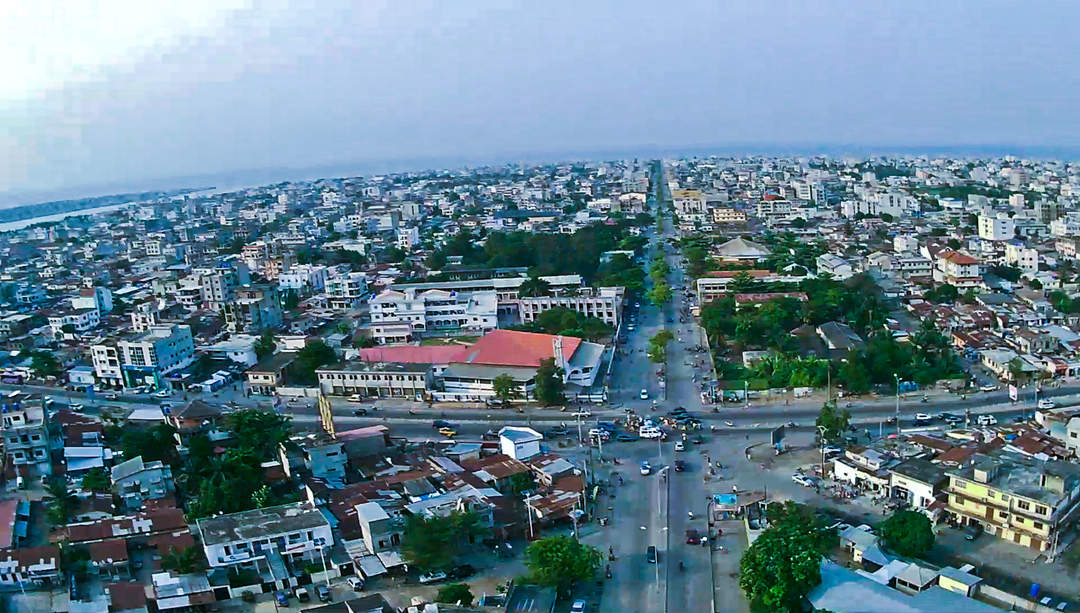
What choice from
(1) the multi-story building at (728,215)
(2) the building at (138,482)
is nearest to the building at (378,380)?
(2) the building at (138,482)

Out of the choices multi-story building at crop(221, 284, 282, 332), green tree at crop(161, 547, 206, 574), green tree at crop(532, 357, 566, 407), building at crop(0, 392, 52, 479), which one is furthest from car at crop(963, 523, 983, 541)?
multi-story building at crop(221, 284, 282, 332)

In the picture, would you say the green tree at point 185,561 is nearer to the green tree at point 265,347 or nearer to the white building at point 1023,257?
the green tree at point 265,347

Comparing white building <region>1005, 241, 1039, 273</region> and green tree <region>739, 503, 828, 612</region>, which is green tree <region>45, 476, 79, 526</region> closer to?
green tree <region>739, 503, 828, 612</region>

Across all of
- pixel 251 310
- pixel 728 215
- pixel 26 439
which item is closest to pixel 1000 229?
pixel 728 215

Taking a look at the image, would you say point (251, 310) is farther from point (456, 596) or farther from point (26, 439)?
point (456, 596)

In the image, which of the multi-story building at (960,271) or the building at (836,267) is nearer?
the multi-story building at (960,271)
